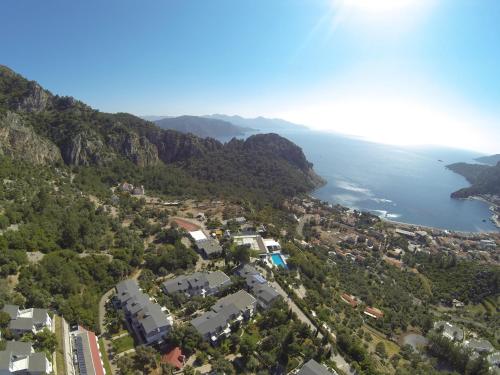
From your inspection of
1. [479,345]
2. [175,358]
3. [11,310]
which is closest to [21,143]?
[11,310]

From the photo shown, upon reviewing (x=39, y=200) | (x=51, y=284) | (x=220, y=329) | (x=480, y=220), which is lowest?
(x=480, y=220)

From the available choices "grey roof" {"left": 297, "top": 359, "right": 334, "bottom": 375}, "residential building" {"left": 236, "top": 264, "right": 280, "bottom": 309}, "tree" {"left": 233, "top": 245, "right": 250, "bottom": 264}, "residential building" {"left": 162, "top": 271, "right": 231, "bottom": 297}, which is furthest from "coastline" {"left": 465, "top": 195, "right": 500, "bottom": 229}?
"grey roof" {"left": 297, "top": 359, "right": 334, "bottom": 375}

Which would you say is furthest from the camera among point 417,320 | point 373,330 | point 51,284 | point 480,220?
point 480,220

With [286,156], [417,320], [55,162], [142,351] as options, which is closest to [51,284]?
[142,351]

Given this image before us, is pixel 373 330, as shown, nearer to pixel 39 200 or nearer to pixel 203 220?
pixel 203 220

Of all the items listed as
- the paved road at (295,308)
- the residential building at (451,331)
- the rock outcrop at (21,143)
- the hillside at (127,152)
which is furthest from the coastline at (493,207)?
the rock outcrop at (21,143)
